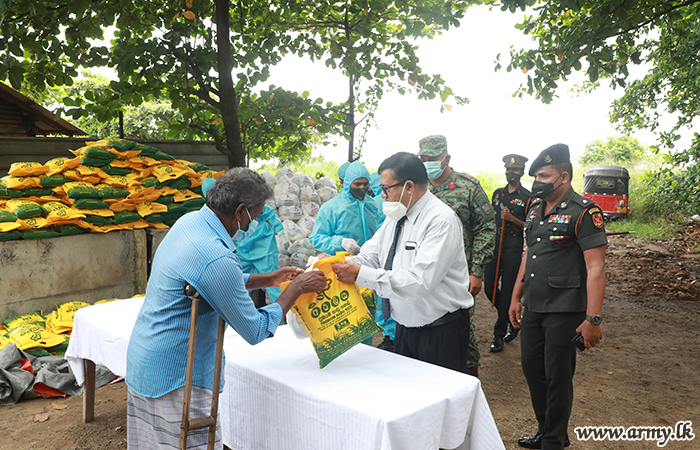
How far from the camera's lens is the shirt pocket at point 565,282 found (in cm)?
271

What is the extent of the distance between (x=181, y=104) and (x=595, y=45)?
195 inches

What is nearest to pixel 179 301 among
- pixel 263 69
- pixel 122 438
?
pixel 122 438

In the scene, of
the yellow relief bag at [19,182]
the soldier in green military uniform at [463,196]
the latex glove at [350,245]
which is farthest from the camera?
the yellow relief bag at [19,182]

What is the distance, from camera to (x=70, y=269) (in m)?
5.14

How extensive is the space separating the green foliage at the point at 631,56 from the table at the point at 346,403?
350 centimetres

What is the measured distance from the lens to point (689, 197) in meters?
9.50

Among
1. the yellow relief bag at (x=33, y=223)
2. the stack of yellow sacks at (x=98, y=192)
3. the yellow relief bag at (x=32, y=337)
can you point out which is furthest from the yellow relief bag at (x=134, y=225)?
the yellow relief bag at (x=32, y=337)

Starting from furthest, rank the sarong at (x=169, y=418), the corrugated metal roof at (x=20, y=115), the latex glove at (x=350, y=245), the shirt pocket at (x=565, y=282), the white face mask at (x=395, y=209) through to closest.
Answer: the corrugated metal roof at (x=20, y=115), the latex glove at (x=350, y=245), the shirt pocket at (x=565, y=282), the white face mask at (x=395, y=209), the sarong at (x=169, y=418)

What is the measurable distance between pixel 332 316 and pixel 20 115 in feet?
34.7

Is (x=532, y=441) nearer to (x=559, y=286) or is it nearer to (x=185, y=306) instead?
(x=559, y=286)

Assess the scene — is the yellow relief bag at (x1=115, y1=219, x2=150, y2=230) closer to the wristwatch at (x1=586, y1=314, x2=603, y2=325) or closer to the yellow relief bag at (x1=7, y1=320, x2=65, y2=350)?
the yellow relief bag at (x1=7, y1=320, x2=65, y2=350)

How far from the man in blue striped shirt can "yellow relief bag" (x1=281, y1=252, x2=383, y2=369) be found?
0.21 meters

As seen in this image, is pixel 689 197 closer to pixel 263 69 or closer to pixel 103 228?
pixel 263 69

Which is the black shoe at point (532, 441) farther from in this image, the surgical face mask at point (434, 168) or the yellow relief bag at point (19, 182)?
the yellow relief bag at point (19, 182)
